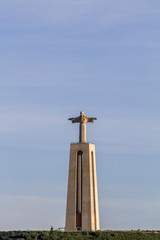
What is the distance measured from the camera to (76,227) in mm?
102938

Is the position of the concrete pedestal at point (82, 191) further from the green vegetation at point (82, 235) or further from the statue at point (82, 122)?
the green vegetation at point (82, 235)

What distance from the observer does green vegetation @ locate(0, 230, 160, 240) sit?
96438mm

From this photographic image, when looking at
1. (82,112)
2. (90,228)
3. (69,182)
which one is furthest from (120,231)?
(82,112)

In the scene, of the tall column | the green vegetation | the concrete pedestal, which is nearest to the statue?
the tall column

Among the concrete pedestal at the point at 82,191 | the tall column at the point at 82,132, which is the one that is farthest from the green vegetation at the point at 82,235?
the tall column at the point at 82,132

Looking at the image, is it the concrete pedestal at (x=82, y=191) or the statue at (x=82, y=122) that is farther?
the statue at (x=82, y=122)

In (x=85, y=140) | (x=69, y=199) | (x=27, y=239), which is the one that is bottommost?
(x=27, y=239)

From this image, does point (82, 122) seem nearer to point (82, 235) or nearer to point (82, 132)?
point (82, 132)

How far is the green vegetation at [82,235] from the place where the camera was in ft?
316

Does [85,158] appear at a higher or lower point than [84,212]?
higher

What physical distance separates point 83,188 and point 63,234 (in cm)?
857

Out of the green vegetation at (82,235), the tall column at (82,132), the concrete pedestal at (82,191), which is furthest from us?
the tall column at (82,132)

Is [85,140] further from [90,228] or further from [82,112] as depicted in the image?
Result: [90,228]

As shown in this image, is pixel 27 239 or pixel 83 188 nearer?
pixel 27 239
